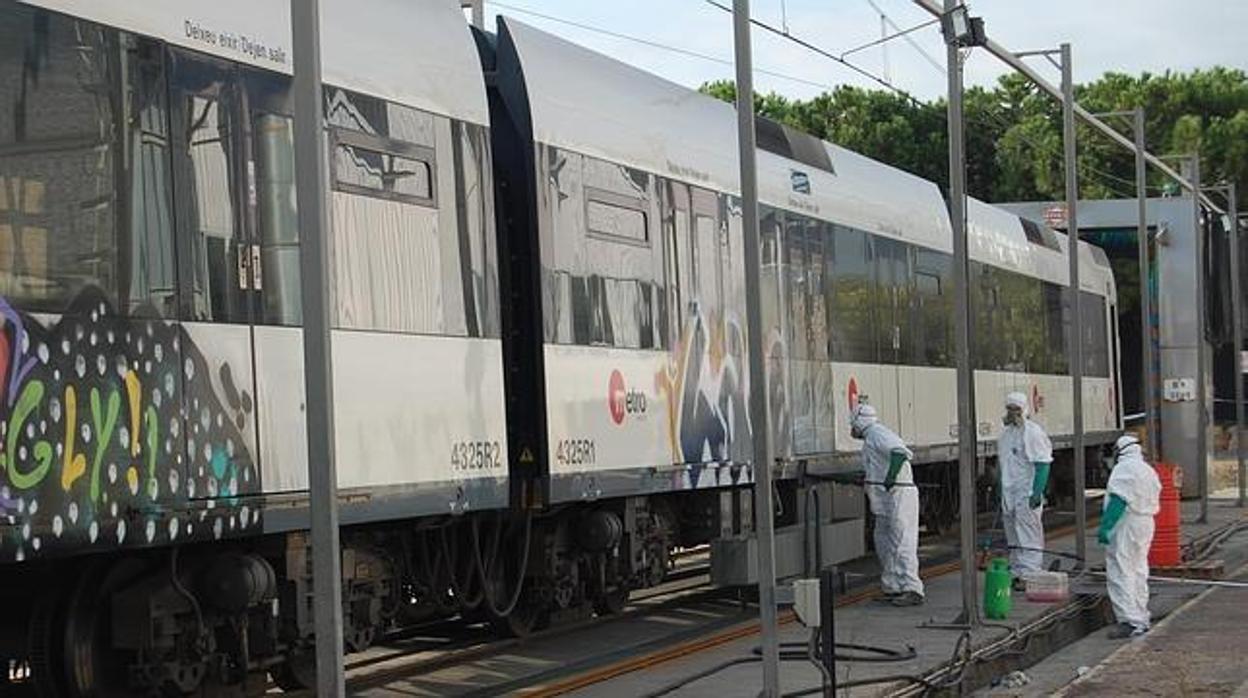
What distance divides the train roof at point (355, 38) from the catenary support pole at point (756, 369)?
6.60 ft

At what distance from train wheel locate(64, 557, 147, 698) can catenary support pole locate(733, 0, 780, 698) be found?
9.95ft

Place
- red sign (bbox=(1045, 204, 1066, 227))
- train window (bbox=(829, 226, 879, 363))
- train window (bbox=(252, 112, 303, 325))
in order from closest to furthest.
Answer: train window (bbox=(252, 112, 303, 325)) → train window (bbox=(829, 226, 879, 363)) → red sign (bbox=(1045, 204, 1066, 227))

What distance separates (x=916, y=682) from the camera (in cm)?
1068

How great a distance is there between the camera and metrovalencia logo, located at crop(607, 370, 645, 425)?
1218cm

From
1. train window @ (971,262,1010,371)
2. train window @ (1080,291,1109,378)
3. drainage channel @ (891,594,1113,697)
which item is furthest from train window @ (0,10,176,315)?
train window @ (1080,291,1109,378)

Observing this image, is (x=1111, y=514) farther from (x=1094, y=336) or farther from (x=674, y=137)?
(x=1094, y=336)

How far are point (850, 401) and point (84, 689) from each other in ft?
32.4

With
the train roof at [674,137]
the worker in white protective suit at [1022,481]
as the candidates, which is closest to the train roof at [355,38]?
the train roof at [674,137]

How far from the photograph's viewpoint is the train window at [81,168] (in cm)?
717

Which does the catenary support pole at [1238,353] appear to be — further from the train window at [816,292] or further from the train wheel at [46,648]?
the train wheel at [46,648]

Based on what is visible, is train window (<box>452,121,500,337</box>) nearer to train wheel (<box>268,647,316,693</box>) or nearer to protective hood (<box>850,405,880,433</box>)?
train wheel (<box>268,647,316,693</box>)

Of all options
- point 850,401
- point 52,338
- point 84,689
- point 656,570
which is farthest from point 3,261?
point 850,401

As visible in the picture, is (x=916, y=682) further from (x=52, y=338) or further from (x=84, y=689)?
(x=52, y=338)

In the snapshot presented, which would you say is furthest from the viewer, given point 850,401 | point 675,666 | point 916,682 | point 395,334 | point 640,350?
point 850,401
